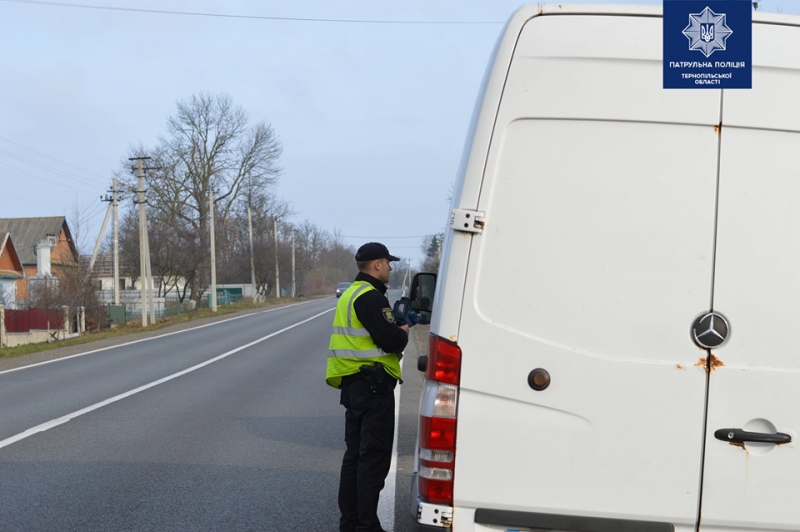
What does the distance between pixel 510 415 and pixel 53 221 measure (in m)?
79.3

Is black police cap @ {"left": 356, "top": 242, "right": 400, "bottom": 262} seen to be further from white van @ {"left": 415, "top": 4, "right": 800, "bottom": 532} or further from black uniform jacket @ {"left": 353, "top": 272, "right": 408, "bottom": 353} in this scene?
white van @ {"left": 415, "top": 4, "right": 800, "bottom": 532}

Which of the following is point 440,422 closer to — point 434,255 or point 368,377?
point 368,377

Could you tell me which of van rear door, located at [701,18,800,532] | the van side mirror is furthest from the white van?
the van side mirror

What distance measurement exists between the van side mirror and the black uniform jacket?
310mm

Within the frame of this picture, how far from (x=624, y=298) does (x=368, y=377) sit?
2103mm

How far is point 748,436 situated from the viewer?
2955mm

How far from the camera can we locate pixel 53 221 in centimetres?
7600

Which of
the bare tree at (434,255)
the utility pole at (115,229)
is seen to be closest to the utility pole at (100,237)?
the utility pole at (115,229)

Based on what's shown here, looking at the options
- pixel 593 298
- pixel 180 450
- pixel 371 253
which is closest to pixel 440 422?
pixel 593 298

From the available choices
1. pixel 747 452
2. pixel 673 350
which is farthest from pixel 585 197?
pixel 747 452

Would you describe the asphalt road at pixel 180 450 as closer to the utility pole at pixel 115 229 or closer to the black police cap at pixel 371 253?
the black police cap at pixel 371 253

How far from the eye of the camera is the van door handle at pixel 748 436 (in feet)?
9.67

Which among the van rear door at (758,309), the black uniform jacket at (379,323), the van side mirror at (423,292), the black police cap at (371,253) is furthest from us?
the black police cap at (371,253)

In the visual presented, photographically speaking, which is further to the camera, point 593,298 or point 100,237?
point 100,237
